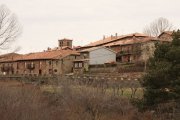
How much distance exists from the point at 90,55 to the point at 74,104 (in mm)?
34674

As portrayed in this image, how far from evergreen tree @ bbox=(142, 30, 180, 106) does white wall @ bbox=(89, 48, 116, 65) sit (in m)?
39.5

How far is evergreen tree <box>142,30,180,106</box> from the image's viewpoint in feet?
77.5

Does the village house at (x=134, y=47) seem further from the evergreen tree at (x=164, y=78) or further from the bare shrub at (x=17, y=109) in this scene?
the bare shrub at (x=17, y=109)

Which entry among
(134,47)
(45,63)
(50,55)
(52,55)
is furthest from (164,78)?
(45,63)

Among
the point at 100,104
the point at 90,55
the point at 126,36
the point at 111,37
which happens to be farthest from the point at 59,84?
the point at 111,37

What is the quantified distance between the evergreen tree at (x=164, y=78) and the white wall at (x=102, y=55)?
3951cm

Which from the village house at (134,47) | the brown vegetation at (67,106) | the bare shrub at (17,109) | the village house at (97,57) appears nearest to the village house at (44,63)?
the village house at (97,57)

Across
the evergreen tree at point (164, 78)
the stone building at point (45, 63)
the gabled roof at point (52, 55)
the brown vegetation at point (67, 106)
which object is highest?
the gabled roof at point (52, 55)

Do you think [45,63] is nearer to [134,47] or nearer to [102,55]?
[102,55]

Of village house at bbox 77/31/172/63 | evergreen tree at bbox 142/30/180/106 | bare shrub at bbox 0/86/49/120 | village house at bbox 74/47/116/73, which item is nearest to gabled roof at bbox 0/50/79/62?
village house at bbox 74/47/116/73

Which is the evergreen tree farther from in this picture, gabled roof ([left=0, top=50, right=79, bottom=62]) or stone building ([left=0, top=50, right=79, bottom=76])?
gabled roof ([left=0, top=50, right=79, bottom=62])

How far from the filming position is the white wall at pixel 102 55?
64.3 m

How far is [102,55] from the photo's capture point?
64875 mm

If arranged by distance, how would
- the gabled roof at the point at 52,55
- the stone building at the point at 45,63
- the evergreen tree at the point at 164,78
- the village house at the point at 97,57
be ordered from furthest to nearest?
the gabled roof at the point at 52,55, the stone building at the point at 45,63, the village house at the point at 97,57, the evergreen tree at the point at 164,78
